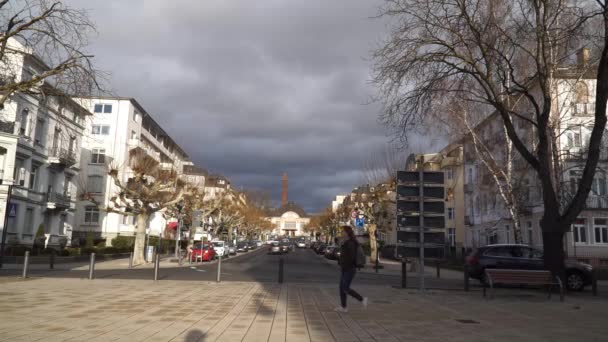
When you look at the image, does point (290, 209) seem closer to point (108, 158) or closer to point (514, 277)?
point (108, 158)

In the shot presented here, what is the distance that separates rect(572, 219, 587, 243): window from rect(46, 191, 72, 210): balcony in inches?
1635

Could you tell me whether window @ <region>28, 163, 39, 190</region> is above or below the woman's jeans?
above

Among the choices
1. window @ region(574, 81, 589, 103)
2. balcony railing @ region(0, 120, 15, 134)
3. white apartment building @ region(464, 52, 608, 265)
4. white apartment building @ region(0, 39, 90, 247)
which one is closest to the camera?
window @ region(574, 81, 589, 103)

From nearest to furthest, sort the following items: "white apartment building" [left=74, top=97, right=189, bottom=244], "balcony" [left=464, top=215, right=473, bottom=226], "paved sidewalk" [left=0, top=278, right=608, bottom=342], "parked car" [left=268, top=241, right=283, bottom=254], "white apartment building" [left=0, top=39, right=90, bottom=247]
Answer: "paved sidewalk" [left=0, top=278, right=608, bottom=342], "white apartment building" [left=0, top=39, right=90, bottom=247], "balcony" [left=464, top=215, right=473, bottom=226], "white apartment building" [left=74, top=97, right=189, bottom=244], "parked car" [left=268, top=241, right=283, bottom=254]

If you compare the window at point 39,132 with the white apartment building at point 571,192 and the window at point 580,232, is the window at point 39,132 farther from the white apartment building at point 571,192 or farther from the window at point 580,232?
the window at point 580,232

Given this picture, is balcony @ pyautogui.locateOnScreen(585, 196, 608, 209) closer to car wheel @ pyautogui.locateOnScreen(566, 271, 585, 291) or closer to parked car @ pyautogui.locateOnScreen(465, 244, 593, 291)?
parked car @ pyautogui.locateOnScreen(465, 244, 593, 291)

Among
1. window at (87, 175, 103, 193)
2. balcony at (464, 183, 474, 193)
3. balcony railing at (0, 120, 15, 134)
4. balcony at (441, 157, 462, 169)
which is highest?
balcony at (441, 157, 462, 169)

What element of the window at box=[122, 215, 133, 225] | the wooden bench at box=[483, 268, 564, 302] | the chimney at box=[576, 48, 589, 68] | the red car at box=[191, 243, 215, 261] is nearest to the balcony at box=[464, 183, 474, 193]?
the red car at box=[191, 243, 215, 261]

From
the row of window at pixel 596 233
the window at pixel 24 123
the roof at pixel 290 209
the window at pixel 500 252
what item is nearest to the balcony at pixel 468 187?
the row of window at pixel 596 233

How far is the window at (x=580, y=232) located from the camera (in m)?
37.1

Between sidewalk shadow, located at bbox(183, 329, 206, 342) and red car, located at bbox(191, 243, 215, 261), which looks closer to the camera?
sidewalk shadow, located at bbox(183, 329, 206, 342)

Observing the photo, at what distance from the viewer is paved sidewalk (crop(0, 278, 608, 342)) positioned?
7707 mm

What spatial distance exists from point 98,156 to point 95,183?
315 cm

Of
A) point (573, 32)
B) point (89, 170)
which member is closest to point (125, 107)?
point (89, 170)
